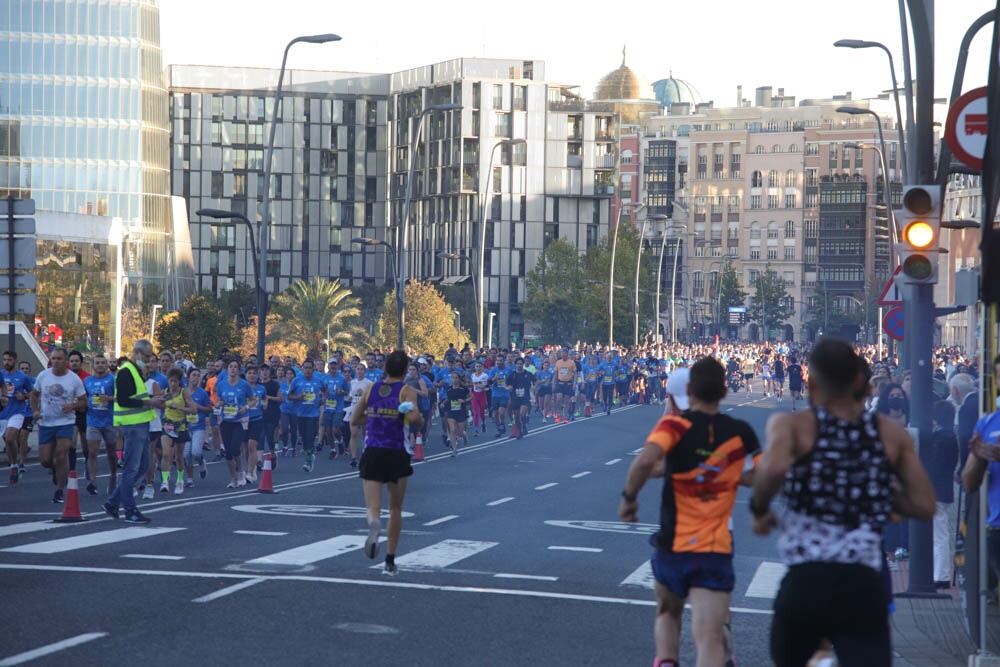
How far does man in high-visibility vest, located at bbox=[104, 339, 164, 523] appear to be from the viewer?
15.2m

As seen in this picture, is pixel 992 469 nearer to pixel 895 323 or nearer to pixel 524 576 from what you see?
pixel 524 576

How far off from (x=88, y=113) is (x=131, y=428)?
86165 mm

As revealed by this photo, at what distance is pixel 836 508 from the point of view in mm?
5070

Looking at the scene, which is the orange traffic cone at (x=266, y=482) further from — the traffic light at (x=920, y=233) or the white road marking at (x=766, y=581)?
the traffic light at (x=920, y=233)

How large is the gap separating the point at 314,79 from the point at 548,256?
127 ft

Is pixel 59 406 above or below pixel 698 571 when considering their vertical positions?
below

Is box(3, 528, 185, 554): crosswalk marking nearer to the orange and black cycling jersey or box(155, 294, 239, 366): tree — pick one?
the orange and black cycling jersey

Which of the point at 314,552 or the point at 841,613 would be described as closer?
the point at 841,613

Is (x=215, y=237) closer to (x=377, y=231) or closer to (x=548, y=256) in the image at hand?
(x=377, y=231)

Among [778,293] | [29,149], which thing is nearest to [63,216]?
[29,149]

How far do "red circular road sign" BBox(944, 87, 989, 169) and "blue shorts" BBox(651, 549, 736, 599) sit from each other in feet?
15.5

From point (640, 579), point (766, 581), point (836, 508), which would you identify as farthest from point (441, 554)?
point (836, 508)

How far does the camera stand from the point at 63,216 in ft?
274

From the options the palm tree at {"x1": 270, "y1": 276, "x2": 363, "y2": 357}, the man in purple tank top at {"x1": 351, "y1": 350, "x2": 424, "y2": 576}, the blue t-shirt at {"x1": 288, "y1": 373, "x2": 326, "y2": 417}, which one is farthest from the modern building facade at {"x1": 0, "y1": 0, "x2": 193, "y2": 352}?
the man in purple tank top at {"x1": 351, "y1": 350, "x2": 424, "y2": 576}
